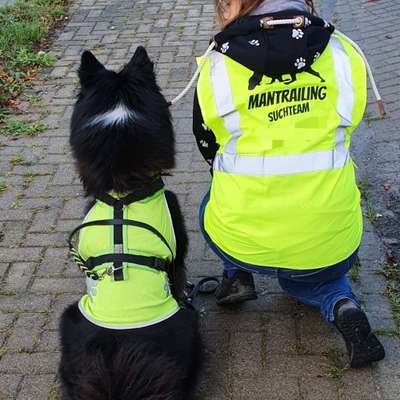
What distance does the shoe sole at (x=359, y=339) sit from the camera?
8.76 ft

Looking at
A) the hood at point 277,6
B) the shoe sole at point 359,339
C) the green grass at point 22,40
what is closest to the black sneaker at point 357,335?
the shoe sole at point 359,339

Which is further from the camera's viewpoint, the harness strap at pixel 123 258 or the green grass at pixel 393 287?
the green grass at pixel 393 287

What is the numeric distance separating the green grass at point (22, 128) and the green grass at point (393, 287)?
10.2 feet

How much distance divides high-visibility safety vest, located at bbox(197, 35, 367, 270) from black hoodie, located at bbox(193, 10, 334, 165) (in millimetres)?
45

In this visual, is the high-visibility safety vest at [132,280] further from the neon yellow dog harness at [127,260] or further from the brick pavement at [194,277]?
the brick pavement at [194,277]

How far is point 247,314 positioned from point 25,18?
559cm

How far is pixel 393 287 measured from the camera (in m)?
3.30

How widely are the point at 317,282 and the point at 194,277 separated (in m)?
0.92

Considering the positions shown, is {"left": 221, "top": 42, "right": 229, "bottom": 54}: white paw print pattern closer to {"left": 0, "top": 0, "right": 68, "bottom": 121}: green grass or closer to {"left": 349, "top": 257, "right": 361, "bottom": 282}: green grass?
{"left": 349, "top": 257, "right": 361, "bottom": 282}: green grass

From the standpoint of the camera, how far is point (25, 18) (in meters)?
7.39

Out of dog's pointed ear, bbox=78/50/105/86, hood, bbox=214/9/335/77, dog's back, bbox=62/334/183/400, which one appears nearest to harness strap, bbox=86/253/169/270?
dog's back, bbox=62/334/183/400

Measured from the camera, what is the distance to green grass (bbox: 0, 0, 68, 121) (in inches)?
234

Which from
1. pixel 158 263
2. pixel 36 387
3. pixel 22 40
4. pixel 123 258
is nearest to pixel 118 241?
pixel 123 258

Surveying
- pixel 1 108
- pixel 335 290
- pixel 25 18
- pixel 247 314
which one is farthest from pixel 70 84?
pixel 335 290
